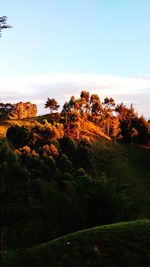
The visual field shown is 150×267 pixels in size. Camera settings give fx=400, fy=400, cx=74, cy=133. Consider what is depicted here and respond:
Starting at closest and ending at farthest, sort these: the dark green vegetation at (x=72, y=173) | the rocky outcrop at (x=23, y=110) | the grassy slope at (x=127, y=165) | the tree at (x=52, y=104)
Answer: the dark green vegetation at (x=72, y=173) < the grassy slope at (x=127, y=165) < the tree at (x=52, y=104) < the rocky outcrop at (x=23, y=110)

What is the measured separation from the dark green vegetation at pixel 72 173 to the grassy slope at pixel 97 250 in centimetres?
39

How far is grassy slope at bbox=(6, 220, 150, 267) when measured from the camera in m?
27.0

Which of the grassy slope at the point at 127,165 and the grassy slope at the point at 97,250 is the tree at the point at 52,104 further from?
the grassy slope at the point at 97,250

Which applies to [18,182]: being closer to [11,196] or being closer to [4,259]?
[11,196]

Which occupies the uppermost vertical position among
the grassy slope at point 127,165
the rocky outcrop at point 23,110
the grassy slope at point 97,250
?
the rocky outcrop at point 23,110

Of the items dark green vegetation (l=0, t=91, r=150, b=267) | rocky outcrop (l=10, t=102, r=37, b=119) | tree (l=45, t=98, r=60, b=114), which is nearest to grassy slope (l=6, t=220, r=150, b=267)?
dark green vegetation (l=0, t=91, r=150, b=267)

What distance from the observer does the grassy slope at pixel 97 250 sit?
27000mm

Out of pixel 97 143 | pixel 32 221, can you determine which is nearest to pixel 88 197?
pixel 32 221

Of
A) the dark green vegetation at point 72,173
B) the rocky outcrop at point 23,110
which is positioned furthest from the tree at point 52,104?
the rocky outcrop at point 23,110

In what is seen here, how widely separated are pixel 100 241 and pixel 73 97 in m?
98.2

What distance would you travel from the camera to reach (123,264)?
26578 millimetres

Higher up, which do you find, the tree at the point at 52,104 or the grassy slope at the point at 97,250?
the tree at the point at 52,104

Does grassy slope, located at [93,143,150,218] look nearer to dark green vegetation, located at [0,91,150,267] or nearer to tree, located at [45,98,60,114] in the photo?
dark green vegetation, located at [0,91,150,267]

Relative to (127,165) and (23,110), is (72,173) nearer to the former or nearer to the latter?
(127,165)
